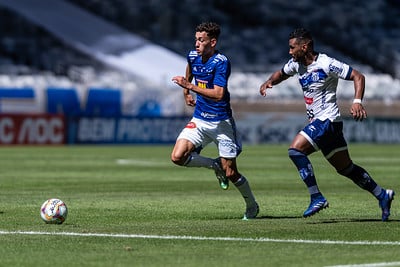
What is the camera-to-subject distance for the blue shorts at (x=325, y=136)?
1362 centimetres

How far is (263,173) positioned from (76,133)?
58.2 feet

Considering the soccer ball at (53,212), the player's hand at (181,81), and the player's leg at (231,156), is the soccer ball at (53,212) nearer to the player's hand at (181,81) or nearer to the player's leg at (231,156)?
the player's hand at (181,81)

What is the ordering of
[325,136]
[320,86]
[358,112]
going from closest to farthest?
[358,112], [325,136], [320,86]

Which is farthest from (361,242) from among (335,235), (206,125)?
(206,125)

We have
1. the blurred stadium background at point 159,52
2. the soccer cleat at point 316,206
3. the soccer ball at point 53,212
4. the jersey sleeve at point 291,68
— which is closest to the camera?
the soccer ball at point 53,212

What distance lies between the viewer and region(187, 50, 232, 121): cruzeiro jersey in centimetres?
1383

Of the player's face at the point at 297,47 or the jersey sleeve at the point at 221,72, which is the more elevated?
the player's face at the point at 297,47

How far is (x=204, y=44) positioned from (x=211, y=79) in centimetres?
46

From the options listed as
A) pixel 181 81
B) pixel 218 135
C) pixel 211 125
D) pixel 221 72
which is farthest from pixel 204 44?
pixel 218 135

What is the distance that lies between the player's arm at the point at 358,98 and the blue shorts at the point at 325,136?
0.64 meters

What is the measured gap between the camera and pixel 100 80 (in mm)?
50156

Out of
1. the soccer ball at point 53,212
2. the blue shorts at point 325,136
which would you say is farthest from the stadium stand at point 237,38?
the soccer ball at point 53,212

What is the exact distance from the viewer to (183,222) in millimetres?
13320

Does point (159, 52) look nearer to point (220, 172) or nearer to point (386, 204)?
point (220, 172)
